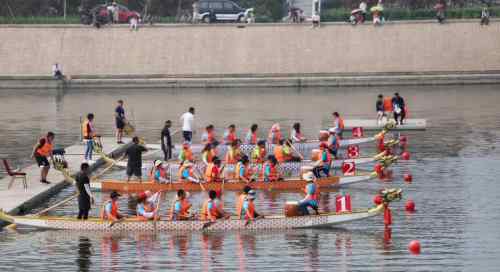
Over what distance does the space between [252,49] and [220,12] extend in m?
5.69

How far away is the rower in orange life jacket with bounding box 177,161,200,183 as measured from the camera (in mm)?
40375

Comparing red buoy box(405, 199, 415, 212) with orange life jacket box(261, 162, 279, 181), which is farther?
orange life jacket box(261, 162, 279, 181)

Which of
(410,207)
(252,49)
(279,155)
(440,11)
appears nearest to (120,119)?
(279,155)

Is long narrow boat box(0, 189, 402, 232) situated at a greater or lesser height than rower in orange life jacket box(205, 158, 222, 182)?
lesser

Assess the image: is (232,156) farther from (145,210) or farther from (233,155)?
(145,210)

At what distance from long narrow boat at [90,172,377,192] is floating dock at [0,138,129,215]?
1.61 m

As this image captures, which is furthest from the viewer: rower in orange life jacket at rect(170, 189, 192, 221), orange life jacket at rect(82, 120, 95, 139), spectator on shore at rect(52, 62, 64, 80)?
spectator on shore at rect(52, 62, 64, 80)

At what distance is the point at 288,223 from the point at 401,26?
57.1 m

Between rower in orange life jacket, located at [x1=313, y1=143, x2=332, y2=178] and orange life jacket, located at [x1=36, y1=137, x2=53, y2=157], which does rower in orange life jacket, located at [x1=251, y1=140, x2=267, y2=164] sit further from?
orange life jacket, located at [x1=36, y1=137, x2=53, y2=157]

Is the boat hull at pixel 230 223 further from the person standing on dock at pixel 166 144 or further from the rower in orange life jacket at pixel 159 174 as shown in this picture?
the person standing on dock at pixel 166 144

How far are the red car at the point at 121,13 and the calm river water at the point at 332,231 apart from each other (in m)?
26.2

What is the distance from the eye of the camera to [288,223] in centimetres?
3366

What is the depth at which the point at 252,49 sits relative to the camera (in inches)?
3516

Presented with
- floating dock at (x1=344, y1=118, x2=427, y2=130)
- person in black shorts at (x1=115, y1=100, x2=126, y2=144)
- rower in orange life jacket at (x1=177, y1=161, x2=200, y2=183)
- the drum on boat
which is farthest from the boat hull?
floating dock at (x1=344, y1=118, x2=427, y2=130)
